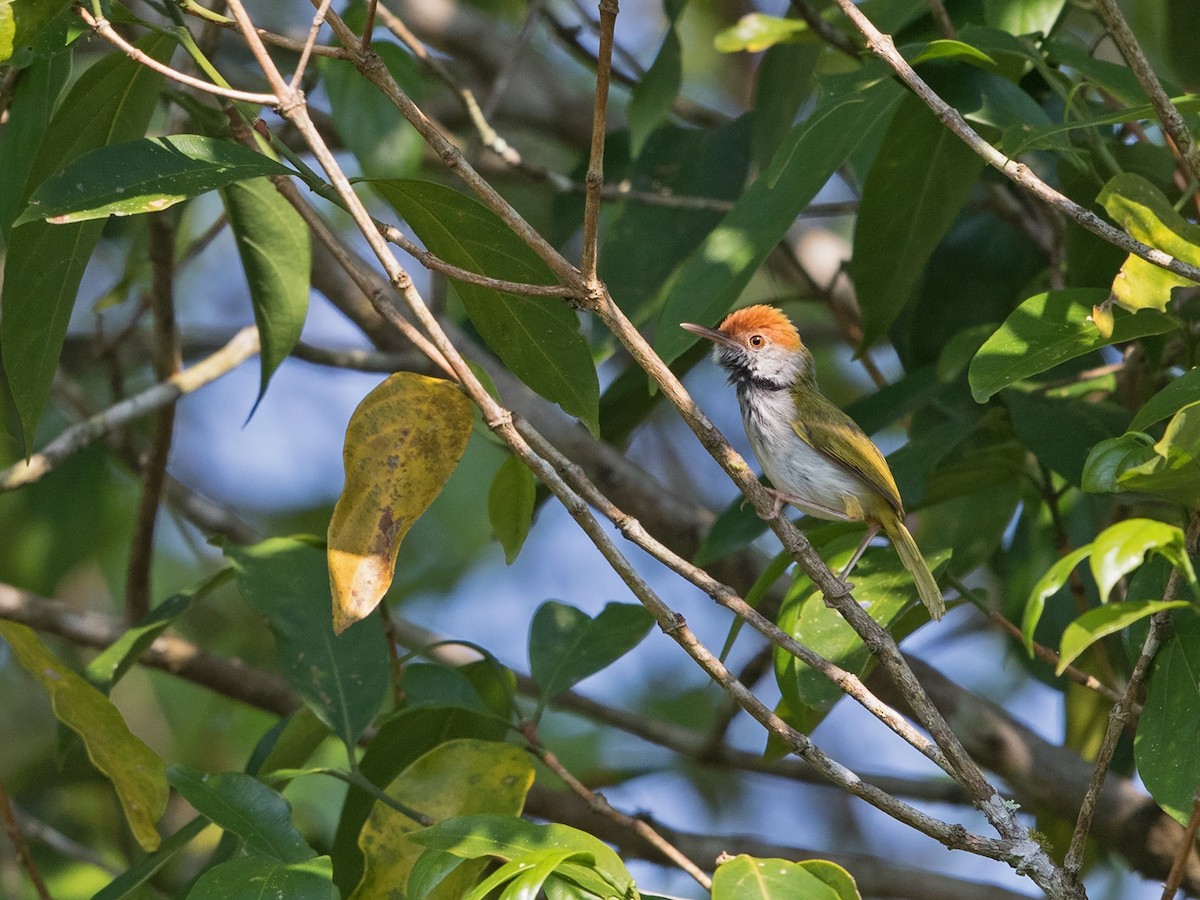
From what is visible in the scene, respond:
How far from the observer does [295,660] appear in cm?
257

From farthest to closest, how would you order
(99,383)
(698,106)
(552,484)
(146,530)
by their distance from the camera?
(99,383), (698,106), (146,530), (552,484)

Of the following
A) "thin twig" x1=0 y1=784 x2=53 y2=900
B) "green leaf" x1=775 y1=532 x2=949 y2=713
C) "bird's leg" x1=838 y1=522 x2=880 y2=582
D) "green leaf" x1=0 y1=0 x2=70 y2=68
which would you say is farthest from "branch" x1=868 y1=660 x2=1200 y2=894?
"green leaf" x1=0 y1=0 x2=70 y2=68

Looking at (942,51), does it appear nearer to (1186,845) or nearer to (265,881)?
(1186,845)

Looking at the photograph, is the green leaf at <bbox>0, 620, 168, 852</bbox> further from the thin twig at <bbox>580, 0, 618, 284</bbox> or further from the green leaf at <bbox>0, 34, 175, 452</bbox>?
the thin twig at <bbox>580, 0, 618, 284</bbox>

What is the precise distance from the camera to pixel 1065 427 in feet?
9.29

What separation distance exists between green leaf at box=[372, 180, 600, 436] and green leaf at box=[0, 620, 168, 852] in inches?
38.1

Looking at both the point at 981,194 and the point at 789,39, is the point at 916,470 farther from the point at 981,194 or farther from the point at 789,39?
the point at 981,194

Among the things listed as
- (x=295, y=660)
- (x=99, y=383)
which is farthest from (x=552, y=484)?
(x=99, y=383)

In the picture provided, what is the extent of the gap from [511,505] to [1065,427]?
1.29m

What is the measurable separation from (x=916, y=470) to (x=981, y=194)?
5.40ft

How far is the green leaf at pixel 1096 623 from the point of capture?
4.52 ft

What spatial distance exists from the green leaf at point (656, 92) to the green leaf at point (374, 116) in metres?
0.57

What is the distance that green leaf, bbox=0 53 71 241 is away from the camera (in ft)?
7.23

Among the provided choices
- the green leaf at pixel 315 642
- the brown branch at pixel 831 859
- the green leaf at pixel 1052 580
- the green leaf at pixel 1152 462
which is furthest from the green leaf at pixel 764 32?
the green leaf at pixel 1052 580
